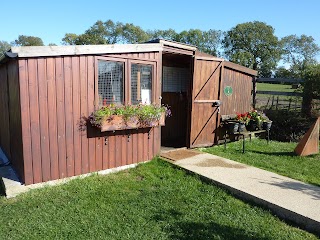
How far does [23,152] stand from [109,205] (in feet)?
5.15

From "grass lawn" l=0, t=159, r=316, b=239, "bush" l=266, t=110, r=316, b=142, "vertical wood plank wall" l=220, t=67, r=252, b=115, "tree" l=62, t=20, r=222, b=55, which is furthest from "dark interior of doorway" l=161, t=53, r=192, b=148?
"tree" l=62, t=20, r=222, b=55

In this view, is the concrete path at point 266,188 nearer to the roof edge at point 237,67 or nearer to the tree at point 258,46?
the roof edge at point 237,67

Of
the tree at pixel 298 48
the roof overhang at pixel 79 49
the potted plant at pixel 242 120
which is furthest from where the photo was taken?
the tree at pixel 298 48

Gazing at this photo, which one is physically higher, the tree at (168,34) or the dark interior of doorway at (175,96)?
the tree at (168,34)

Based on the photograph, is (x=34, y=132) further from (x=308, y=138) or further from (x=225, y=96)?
(x=308, y=138)

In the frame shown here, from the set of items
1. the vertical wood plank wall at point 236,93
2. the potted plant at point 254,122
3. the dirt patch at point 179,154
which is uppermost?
the vertical wood plank wall at point 236,93

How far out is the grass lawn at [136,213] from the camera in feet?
10.5

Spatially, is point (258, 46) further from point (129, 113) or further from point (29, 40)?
point (29, 40)

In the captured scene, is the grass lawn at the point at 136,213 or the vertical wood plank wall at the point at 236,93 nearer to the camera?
the grass lawn at the point at 136,213

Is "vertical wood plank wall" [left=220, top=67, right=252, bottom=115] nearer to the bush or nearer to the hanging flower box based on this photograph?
the bush

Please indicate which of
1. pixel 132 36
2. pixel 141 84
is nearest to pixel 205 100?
pixel 141 84

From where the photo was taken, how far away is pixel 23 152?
165 inches

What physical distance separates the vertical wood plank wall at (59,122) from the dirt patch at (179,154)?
1.26 m

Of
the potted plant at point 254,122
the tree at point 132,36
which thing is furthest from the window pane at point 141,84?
the tree at point 132,36
